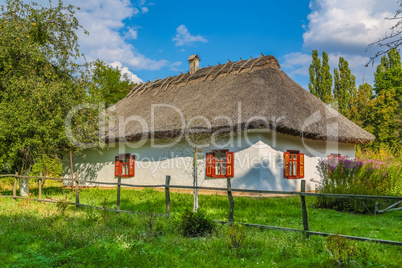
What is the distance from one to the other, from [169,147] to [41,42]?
6202 millimetres

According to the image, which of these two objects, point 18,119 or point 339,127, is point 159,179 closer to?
point 18,119

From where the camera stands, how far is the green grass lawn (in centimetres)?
396

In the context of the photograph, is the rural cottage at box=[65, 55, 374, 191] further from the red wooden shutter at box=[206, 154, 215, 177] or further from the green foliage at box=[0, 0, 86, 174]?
the green foliage at box=[0, 0, 86, 174]

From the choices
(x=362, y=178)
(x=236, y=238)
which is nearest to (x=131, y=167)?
(x=362, y=178)

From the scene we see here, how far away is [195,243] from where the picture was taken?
15.6 ft

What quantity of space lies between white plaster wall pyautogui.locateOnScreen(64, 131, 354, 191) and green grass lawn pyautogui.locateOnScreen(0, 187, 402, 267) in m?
3.16

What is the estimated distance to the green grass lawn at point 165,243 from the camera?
156 inches

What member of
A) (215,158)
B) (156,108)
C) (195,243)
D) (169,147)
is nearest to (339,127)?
(215,158)

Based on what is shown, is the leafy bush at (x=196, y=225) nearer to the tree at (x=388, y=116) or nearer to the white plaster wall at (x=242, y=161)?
the white plaster wall at (x=242, y=161)

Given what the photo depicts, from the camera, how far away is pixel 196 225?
528 centimetres

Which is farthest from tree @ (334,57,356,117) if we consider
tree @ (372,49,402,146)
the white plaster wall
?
the white plaster wall

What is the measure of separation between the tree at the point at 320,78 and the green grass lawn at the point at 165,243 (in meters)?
22.7

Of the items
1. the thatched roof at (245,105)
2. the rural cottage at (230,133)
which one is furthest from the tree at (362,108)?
the thatched roof at (245,105)

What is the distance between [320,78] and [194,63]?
55.1ft
